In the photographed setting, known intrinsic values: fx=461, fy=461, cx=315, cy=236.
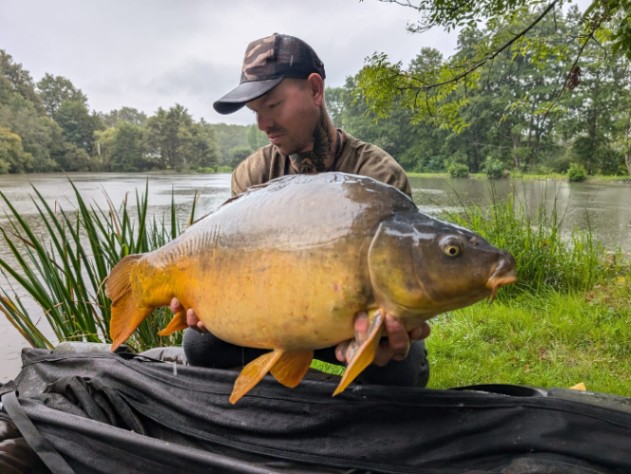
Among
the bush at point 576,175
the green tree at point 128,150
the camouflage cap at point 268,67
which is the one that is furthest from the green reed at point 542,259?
the green tree at point 128,150

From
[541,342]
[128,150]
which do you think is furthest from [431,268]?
[128,150]

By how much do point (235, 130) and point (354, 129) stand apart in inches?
1874

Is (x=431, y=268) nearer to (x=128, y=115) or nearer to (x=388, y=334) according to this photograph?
(x=388, y=334)

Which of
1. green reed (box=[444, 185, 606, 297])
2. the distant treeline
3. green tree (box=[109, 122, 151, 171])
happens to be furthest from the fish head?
green tree (box=[109, 122, 151, 171])

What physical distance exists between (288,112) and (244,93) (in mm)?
142

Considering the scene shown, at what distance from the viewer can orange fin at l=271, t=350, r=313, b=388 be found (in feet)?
2.76

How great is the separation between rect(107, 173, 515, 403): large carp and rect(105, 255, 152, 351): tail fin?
208mm

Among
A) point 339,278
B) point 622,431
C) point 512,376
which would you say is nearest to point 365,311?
point 339,278

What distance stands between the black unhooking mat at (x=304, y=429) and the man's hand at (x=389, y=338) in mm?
166

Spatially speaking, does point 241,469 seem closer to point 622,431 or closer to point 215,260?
point 215,260

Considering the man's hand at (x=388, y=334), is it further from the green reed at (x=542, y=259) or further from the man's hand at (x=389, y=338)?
the green reed at (x=542, y=259)

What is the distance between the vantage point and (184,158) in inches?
1644

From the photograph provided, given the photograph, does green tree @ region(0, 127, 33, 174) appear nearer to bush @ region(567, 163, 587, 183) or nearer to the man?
the man

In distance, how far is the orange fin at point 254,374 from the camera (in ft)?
2.70
